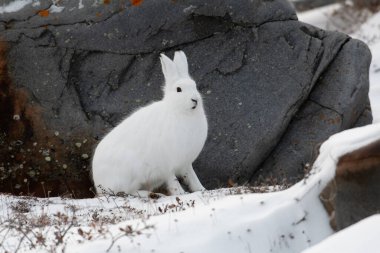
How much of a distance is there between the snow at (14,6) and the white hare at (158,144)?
103 inches

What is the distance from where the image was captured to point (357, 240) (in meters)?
4.07

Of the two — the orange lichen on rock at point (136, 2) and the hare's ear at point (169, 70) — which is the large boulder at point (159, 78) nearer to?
the orange lichen on rock at point (136, 2)

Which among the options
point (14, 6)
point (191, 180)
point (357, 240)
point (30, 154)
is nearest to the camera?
point (357, 240)

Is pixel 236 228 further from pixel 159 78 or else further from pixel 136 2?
pixel 136 2

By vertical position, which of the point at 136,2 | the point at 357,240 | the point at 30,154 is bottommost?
the point at 30,154

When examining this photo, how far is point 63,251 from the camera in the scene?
4883 mm

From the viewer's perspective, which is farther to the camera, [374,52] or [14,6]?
[374,52]

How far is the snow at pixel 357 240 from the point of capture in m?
3.98

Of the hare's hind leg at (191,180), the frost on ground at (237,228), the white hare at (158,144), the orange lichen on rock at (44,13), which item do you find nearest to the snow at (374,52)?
the hare's hind leg at (191,180)

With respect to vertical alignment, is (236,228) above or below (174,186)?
above

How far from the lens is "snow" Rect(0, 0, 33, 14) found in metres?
10.0

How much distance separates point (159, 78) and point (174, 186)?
1890 millimetres

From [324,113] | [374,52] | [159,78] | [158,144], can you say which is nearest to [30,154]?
[159,78]

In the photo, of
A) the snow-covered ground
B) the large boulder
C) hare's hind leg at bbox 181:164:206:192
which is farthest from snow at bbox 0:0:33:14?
the snow-covered ground
